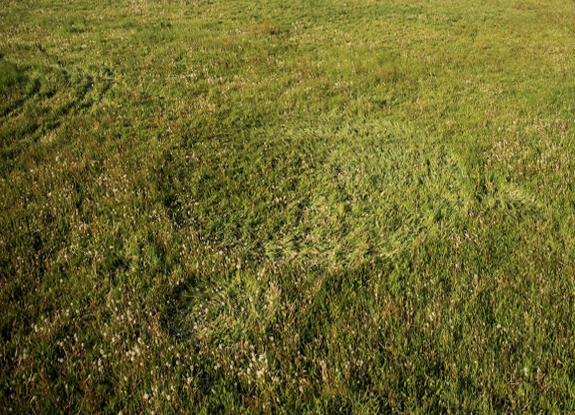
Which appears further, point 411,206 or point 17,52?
point 17,52

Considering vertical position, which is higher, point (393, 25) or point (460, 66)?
point (393, 25)

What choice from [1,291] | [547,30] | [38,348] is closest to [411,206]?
[38,348]

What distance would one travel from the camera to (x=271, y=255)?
22.7 ft

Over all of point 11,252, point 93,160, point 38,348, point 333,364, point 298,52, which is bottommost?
point 333,364

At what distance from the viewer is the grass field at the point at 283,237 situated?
187 inches

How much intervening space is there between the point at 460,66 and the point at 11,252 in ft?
53.1

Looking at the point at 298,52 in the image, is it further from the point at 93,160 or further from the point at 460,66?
the point at 93,160

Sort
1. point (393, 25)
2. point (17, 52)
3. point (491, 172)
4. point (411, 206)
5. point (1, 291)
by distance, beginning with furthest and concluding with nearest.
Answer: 1. point (393, 25)
2. point (17, 52)
3. point (491, 172)
4. point (411, 206)
5. point (1, 291)

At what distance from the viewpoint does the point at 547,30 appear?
901 inches

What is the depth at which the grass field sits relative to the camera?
4.74 meters

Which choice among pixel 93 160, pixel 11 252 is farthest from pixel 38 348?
pixel 93 160

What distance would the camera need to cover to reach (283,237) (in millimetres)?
7387

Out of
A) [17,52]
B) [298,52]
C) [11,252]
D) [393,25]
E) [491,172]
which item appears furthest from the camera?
[393,25]

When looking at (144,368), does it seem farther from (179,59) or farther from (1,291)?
(179,59)
